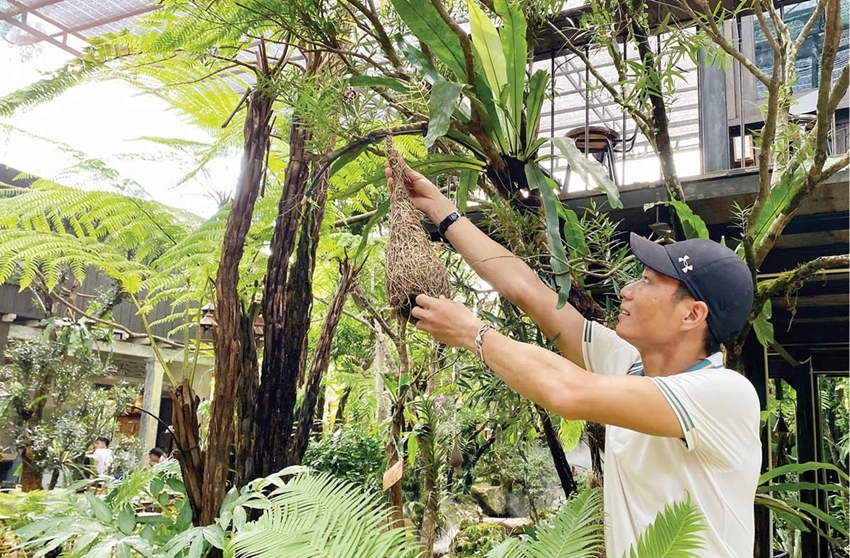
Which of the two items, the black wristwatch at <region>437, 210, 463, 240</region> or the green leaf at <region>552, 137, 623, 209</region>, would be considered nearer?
the green leaf at <region>552, 137, 623, 209</region>

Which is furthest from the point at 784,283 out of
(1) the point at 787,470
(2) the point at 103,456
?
(2) the point at 103,456

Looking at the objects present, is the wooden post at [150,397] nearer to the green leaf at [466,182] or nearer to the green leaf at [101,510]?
the green leaf at [101,510]

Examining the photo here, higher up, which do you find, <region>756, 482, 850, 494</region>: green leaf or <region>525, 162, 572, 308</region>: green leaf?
<region>525, 162, 572, 308</region>: green leaf

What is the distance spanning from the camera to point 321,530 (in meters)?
1.23

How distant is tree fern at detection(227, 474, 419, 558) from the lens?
3.91 ft

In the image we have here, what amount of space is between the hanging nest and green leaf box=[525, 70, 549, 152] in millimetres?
324

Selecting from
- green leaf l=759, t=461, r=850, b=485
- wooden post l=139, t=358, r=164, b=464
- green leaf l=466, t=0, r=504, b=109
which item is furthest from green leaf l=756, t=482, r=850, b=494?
wooden post l=139, t=358, r=164, b=464

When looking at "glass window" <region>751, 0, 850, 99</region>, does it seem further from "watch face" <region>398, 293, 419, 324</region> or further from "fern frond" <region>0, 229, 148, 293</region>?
"fern frond" <region>0, 229, 148, 293</region>

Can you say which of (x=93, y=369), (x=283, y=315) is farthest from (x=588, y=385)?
(x=93, y=369)

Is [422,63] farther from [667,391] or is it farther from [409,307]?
[667,391]

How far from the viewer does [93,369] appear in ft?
15.7

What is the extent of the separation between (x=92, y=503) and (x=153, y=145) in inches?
75.4

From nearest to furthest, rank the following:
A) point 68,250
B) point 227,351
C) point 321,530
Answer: point 321,530 → point 227,351 → point 68,250

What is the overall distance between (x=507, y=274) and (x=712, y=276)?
422mm
